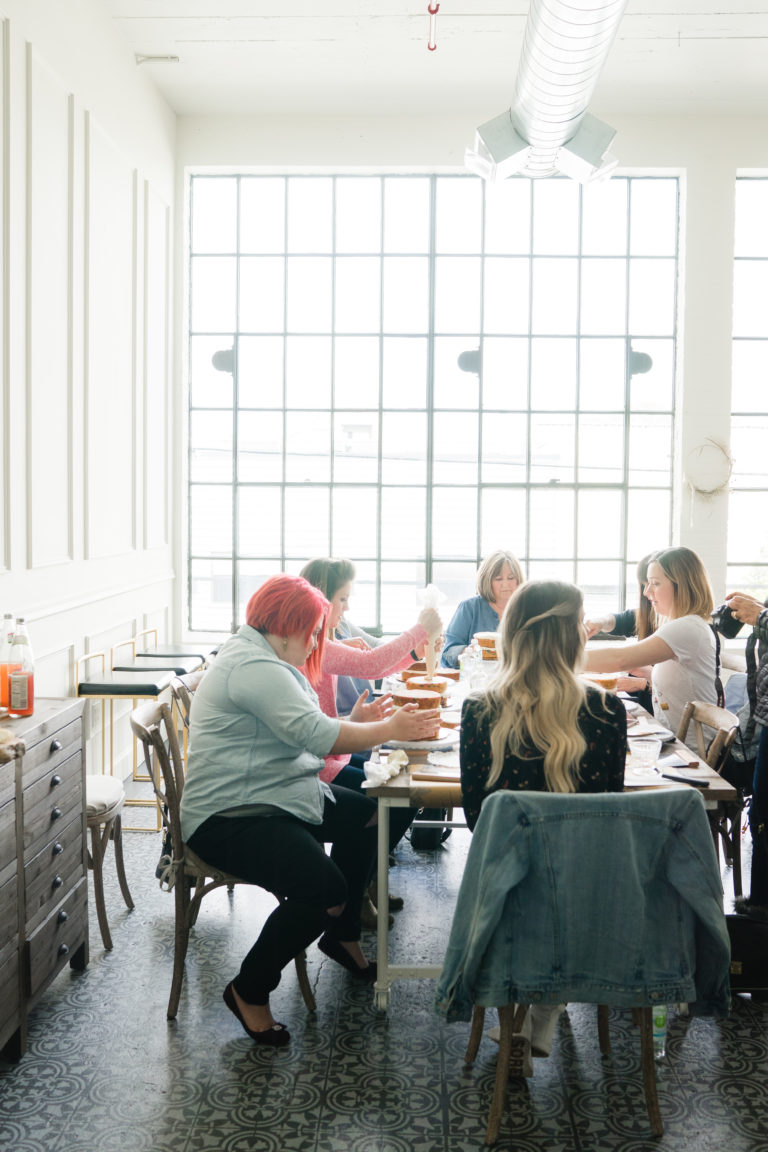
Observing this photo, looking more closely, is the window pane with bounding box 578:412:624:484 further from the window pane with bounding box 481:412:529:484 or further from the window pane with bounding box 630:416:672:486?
the window pane with bounding box 481:412:529:484

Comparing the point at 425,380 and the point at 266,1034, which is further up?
the point at 425,380

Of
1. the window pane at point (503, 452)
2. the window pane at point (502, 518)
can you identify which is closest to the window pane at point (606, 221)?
the window pane at point (503, 452)

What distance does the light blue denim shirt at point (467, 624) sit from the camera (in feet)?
14.9

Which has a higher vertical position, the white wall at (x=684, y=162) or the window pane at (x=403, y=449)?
the white wall at (x=684, y=162)

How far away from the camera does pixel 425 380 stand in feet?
20.3

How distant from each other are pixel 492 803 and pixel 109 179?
3.98m

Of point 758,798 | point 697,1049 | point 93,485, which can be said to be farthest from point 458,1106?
point 93,485

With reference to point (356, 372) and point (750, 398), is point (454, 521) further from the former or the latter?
point (750, 398)

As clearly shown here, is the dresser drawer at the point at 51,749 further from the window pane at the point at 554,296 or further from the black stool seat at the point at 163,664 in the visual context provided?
the window pane at the point at 554,296

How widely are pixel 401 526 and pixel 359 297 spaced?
1.50 metres

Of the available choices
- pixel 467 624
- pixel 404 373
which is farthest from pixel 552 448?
pixel 467 624

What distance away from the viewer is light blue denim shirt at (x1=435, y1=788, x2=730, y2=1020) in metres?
1.97

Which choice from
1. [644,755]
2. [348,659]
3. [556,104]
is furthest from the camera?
[556,104]

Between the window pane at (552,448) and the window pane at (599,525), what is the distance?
206 mm
